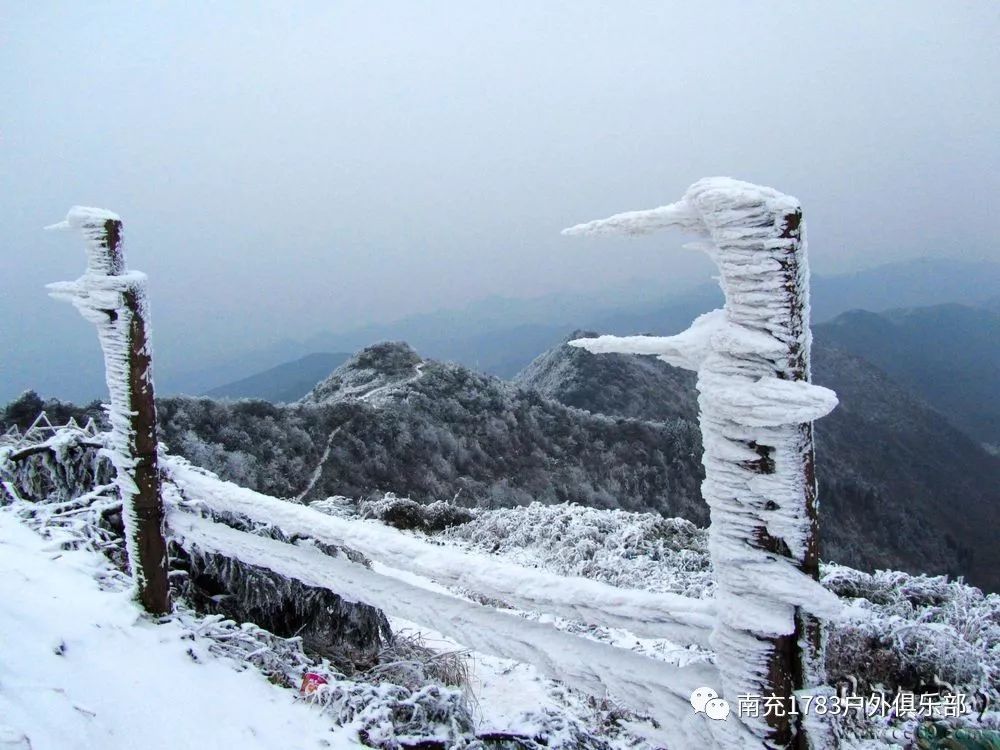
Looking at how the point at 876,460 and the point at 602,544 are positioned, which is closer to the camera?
the point at 602,544

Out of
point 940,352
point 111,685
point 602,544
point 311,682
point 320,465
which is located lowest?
point 940,352

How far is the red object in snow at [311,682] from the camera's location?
2.31m

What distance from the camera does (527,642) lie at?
1555mm

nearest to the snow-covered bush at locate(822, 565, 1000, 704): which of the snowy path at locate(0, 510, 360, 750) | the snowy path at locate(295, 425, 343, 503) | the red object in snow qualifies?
the red object in snow

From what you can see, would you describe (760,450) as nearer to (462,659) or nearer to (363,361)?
(462,659)

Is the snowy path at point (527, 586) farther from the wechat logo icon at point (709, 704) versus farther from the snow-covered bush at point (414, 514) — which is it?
the snow-covered bush at point (414, 514)

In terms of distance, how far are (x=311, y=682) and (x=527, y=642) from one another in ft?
4.18

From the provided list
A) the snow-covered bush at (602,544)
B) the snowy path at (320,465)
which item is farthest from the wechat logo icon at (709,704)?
the snowy path at (320,465)

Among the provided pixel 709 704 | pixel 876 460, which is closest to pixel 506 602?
pixel 709 704

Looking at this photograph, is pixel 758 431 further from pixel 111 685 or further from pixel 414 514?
pixel 414 514

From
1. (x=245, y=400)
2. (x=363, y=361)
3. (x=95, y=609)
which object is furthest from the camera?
(x=363, y=361)

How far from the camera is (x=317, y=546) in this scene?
3371 mm

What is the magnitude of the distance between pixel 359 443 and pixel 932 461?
5014 centimetres

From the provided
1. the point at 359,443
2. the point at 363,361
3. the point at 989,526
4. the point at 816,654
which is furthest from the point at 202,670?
the point at 989,526
